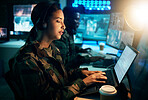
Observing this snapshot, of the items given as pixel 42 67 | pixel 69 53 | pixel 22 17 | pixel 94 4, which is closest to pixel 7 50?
pixel 22 17

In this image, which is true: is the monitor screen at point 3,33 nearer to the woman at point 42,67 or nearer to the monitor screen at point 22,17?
the monitor screen at point 22,17

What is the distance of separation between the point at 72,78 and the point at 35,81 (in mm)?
520

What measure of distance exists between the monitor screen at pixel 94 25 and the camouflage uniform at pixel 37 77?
1.75 m

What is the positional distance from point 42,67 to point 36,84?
13cm

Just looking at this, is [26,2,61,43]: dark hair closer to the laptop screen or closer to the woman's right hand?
the woman's right hand

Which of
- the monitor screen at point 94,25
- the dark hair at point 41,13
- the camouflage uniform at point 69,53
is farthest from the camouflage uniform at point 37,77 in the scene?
the monitor screen at point 94,25

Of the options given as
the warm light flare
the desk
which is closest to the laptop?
the warm light flare

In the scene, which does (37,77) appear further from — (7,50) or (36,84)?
(7,50)

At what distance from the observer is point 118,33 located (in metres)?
1.79

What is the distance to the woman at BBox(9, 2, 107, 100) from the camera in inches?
29.3

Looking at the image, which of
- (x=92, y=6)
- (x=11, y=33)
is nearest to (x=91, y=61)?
(x=92, y=6)

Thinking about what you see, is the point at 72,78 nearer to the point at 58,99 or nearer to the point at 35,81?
the point at 58,99

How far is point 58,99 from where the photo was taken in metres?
0.82

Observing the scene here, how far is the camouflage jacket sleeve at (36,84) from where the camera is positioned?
28.9 inches
